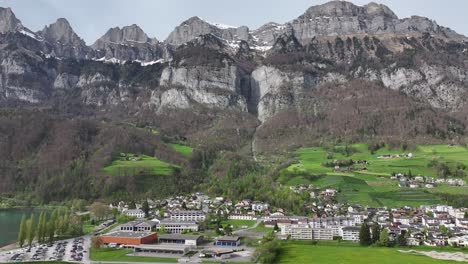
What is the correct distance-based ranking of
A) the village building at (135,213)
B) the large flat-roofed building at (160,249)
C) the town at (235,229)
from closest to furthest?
the town at (235,229) < the large flat-roofed building at (160,249) < the village building at (135,213)

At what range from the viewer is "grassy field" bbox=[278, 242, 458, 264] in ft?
201

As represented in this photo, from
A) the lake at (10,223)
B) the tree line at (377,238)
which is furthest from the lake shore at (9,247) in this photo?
the tree line at (377,238)

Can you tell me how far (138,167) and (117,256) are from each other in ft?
237

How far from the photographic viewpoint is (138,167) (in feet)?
452

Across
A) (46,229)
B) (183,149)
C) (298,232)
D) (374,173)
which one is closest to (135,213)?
(46,229)

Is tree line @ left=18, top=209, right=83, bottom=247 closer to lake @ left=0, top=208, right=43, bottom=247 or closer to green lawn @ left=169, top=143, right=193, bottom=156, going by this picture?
lake @ left=0, top=208, right=43, bottom=247

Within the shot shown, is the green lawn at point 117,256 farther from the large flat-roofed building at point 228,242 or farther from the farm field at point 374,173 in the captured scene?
the farm field at point 374,173

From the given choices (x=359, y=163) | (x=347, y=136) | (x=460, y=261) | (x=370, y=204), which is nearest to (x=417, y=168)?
(x=359, y=163)

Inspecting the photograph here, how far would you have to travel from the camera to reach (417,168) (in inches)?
4897

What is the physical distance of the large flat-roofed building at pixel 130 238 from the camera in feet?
238

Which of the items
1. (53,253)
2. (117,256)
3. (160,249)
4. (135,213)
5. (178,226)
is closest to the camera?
(117,256)

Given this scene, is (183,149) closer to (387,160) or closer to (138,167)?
(138,167)

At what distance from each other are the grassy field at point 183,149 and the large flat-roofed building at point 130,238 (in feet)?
272

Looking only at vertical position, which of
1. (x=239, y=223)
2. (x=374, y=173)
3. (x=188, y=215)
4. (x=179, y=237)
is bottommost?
(x=179, y=237)
